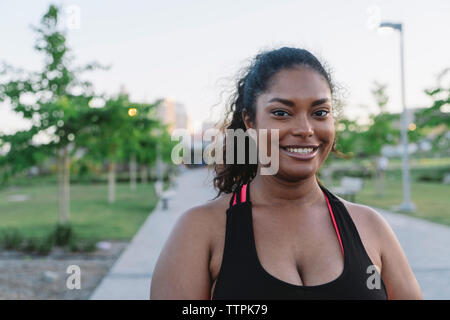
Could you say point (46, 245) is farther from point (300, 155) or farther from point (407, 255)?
point (300, 155)

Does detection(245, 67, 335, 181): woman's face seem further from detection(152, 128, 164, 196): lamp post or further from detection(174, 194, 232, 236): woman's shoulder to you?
detection(152, 128, 164, 196): lamp post

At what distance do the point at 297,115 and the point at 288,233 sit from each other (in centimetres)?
37

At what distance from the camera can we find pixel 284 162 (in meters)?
1.38

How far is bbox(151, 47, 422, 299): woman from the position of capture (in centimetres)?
128

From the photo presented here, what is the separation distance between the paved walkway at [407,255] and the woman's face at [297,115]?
2007 millimetres

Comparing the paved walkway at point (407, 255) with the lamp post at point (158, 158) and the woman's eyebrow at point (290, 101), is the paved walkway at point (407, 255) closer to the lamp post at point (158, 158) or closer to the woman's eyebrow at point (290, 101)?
the woman's eyebrow at point (290, 101)

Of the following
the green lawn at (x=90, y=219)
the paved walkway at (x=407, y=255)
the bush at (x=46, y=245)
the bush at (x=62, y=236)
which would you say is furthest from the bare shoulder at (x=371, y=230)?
the green lawn at (x=90, y=219)

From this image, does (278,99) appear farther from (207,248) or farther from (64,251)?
(64,251)

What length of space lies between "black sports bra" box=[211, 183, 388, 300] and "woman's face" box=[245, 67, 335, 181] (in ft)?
0.71

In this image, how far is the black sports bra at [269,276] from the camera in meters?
1.24

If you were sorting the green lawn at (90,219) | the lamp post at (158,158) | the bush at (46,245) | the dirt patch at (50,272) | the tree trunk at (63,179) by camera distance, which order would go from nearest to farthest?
1. the dirt patch at (50,272)
2. the bush at (46,245)
3. the tree trunk at (63,179)
4. the green lawn at (90,219)
5. the lamp post at (158,158)

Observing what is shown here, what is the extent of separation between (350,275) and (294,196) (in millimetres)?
303

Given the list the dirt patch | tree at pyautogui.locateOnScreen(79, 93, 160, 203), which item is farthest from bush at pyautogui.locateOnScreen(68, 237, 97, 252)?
tree at pyautogui.locateOnScreen(79, 93, 160, 203)
